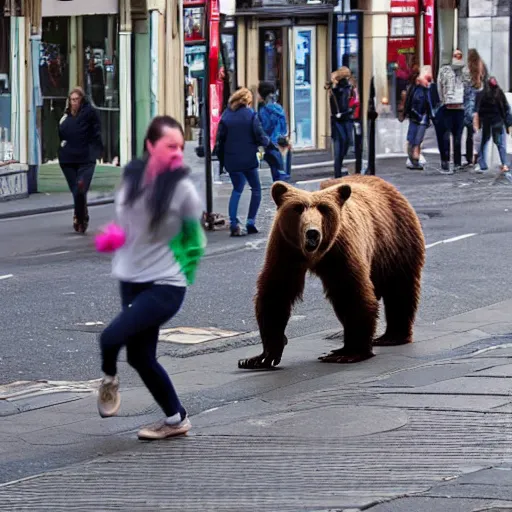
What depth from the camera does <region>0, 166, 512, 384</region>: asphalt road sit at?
1127 cm

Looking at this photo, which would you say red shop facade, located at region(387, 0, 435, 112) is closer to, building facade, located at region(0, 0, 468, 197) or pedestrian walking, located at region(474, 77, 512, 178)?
A: building facade, located at region(0, 0, 468, 197)

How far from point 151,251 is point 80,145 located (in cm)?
1136

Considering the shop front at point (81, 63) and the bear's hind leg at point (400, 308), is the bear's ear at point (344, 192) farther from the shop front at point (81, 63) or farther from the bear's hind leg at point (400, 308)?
the shop front at point (81, 63)

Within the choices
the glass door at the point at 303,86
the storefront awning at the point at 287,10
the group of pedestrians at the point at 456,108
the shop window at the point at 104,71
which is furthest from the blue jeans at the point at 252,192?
the glass door at the point at 303,86

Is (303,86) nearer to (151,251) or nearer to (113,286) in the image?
(113,286)

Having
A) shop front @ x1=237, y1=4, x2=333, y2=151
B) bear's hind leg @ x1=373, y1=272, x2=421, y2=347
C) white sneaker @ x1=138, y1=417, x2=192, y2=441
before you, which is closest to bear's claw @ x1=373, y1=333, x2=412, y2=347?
bear's hind leg @ x1=373, y1=272, x2=421, y2=347

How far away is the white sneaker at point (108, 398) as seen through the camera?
26.3 ft

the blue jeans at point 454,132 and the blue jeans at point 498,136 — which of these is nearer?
the blue jeans at point 498,136

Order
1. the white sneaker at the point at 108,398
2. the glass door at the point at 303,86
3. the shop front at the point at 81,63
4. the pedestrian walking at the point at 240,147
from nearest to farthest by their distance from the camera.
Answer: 1. the white sneaker at the point at 108,398
2. the pedestrian walking at the point at 240,147
3. the shop front at the point at 81,63
4. the glass door at the point at 303,86

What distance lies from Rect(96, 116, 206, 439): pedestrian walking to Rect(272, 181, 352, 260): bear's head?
1838 mm

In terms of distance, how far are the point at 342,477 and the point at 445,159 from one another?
20764mm

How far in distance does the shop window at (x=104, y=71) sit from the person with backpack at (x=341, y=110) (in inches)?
140

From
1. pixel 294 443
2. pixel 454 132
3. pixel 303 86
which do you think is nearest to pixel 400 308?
pixel 294 443

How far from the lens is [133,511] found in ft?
21.5
